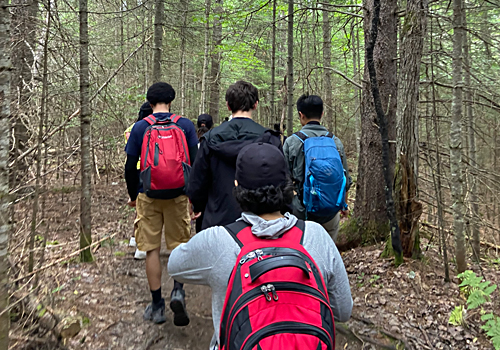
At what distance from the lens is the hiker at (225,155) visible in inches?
102

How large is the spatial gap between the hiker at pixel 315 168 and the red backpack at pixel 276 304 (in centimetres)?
223

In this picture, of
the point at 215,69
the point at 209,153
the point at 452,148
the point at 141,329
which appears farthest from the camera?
the point at 215,69

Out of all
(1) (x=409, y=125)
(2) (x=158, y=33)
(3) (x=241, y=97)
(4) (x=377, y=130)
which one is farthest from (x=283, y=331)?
(2) (x=158, y=33)

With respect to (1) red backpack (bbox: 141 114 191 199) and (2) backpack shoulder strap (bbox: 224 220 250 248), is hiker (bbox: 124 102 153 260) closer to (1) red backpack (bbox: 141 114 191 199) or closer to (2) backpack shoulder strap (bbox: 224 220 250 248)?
(1) red backpack (bbox: 141 114 191 199)

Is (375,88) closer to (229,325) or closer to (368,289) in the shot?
(368,289)

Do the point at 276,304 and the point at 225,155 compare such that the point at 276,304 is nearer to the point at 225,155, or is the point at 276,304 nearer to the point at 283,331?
the point at 283,331

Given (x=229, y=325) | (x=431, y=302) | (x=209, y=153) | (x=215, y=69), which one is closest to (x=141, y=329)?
(x=209, y=153)

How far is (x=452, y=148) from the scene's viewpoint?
13.6ft

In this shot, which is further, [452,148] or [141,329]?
[452,148]

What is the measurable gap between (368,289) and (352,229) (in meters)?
1.34

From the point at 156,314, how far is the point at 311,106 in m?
2.84

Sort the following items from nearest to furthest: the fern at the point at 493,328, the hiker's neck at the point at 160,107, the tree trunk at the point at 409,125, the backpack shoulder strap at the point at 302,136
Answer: the fern at the point at 493,328
the hiker's neck at the point at 160,107
the backpack shoulder strap at the point at 302,136
the tree trunk at the point at 409,125

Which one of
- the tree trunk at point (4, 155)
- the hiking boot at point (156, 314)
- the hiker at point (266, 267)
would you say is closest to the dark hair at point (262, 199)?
the hiker at point (266, 267)

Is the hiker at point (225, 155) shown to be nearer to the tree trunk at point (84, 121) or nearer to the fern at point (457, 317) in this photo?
the tree trunk at point (84, 121)
